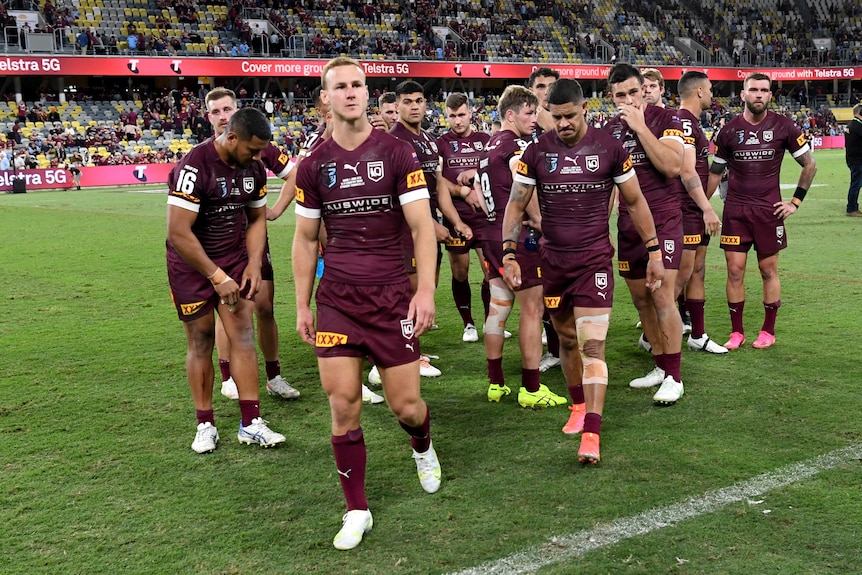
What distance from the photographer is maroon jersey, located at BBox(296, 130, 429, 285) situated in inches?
171

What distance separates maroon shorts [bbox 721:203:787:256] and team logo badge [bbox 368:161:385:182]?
469 cm

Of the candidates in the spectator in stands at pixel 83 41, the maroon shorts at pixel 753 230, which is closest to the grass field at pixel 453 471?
the maroon shorts at pixel 753 230

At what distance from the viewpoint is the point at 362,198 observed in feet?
14.3

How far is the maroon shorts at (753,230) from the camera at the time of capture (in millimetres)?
7750

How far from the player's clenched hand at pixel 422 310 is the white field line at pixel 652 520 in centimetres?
119

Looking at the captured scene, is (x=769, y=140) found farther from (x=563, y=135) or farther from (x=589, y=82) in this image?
(x=589, y=82)

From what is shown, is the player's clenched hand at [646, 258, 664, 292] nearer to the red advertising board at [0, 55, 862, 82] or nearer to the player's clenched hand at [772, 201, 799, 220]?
the player's clenched hand at [772, 201, 799, 220]

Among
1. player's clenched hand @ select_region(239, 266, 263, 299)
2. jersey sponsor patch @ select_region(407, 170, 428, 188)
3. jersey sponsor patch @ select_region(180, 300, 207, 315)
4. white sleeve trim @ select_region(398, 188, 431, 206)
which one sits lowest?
jersey sponsor patch @ select_region(180, 300, 207, 315)

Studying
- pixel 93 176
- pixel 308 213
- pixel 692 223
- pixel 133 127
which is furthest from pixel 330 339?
pixel 133 127

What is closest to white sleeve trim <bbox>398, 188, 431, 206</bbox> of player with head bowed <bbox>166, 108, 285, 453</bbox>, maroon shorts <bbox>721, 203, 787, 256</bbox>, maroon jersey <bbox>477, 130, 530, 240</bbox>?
player with head bowed <bbox>166, 108, 285, 453</bbox>

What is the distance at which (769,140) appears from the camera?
778 centimetres

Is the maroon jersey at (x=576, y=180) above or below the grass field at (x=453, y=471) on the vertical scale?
above

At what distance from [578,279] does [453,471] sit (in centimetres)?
143

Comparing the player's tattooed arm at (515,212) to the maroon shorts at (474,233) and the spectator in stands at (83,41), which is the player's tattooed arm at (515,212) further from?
the spectator in stands at (83,41)
